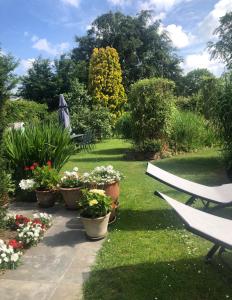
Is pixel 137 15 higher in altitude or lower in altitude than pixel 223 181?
higher

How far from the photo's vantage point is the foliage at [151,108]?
1064 cm

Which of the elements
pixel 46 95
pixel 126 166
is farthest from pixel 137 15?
pixel 126 166

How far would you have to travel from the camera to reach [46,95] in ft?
87.2

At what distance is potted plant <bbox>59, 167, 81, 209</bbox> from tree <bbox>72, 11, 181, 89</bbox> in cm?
2579

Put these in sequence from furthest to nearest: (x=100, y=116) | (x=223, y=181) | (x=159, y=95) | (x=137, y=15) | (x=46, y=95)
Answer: (x=137, y=15) → (x=46, y=95) → (x=100, y=116) → (x=159, y=95) → (x=223, y=181)

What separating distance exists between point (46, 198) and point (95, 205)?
5.85ft

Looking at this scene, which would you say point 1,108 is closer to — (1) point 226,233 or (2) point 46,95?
(1) point 226,233

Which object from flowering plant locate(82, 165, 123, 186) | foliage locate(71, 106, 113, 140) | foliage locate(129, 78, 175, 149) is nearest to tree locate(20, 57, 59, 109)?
foliage locate(71, 106, 113, 140)

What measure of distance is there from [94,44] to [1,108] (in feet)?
94.7

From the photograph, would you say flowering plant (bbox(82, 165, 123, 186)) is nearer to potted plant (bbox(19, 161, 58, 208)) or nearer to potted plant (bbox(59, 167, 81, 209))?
potted plant (bbox(59, 167, 81, 209))

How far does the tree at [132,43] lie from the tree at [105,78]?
21.3 ft

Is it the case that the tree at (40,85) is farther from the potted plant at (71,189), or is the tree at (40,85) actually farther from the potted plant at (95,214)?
the potted plant at (95,214)

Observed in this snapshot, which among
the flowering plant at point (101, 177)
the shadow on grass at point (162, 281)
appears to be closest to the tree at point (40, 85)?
the flowering plant at point (101, 177)

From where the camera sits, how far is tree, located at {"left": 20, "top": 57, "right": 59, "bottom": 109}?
26.2 m
